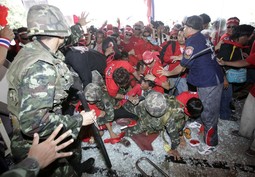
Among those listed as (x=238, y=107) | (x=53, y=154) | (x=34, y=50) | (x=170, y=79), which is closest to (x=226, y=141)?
(x=238, y=107)

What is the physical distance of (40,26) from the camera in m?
1.67

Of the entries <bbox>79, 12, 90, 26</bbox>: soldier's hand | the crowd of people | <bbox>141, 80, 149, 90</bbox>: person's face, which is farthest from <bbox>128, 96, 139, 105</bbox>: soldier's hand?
<bbox>79, 12, 90, 26</bbox>: soldier's hand

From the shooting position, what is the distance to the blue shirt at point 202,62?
2.81 m

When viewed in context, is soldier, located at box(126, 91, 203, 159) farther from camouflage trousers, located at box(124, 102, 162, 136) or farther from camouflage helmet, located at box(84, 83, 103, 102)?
camouflage helmet, located at box(84, 83, 103, 102)

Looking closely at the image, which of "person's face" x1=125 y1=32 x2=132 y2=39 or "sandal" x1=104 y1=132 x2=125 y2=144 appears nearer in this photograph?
Result: "sandal" x1=104 y1=132 x2=125 y2=144

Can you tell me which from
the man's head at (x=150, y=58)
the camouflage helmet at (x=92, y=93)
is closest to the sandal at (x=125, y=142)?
the camouflage helmet at (x=92, y=93)

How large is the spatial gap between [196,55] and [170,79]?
1.55 metres

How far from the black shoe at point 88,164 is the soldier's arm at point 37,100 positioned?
1598mm

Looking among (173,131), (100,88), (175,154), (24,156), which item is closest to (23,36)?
(100,88)

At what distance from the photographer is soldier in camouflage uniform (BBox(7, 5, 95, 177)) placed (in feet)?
4.77

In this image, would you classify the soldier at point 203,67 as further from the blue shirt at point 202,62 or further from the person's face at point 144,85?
the person's face at point 144,85

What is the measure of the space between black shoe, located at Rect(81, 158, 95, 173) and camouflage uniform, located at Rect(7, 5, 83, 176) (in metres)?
0.93

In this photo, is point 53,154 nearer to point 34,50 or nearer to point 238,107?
point 34,50

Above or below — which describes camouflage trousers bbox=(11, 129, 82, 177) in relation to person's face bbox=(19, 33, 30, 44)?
below
